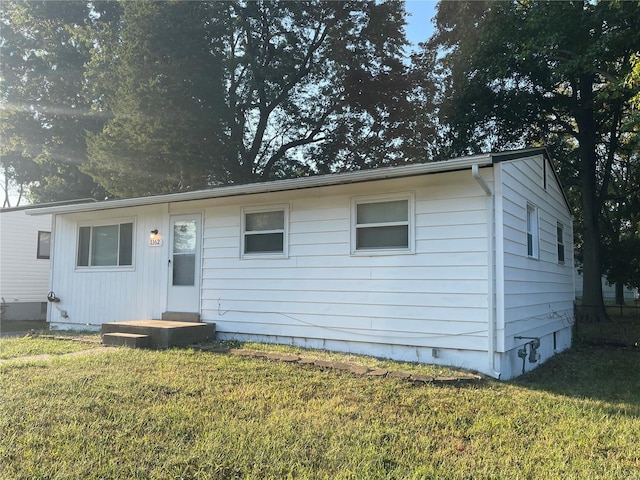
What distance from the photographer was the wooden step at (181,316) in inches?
332

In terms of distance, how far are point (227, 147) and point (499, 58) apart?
9.33 meters

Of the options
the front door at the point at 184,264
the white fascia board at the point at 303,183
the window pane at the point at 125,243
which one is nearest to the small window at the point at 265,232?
the white fascia board at the point at 303,183

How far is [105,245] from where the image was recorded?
988 cm

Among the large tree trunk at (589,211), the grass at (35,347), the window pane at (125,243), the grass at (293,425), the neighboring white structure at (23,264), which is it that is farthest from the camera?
the large tree trunk at (589,211)

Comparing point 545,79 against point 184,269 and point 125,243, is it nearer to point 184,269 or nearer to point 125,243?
point 184,269

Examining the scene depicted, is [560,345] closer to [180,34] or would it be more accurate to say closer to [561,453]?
[561,453]

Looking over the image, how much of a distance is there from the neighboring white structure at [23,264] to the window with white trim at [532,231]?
43.9 feet

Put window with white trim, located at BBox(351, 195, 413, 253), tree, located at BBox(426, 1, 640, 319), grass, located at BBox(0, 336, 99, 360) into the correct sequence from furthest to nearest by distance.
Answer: tree, located at BBox(426, 1, 640, 319), grass, located at BBox(0, 336, 99, 360), window with white trim, located at BBox(351, 195, 413, 253)

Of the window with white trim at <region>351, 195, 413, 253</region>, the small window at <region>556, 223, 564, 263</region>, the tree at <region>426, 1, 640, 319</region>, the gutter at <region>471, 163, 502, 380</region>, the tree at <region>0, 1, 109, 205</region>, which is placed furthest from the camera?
the tree at <region>0, 1, 109, 205</region>

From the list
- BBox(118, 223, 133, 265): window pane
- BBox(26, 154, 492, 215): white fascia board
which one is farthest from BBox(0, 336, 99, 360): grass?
BBox(26, 154, 492, 215): white fascia board

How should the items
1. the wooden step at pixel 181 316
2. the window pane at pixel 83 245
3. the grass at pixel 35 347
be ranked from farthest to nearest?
the window pane at pixel 83 245
the wooden step at pixel 181 316
the grass at pixel 35 347

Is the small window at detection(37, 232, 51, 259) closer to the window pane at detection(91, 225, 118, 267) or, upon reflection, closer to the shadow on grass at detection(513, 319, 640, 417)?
the window pane at detection(91, 225, 118, 267)

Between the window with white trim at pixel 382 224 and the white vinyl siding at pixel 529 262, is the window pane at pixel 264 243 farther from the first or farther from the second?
the white vinyl siding at pixel 529 262

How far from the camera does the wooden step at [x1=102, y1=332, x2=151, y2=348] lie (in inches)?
281
